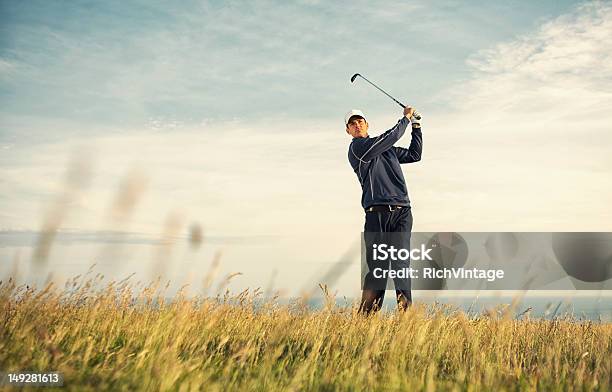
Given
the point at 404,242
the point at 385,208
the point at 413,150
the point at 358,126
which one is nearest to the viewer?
the point at 404,242

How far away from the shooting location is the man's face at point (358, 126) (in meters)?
8.74

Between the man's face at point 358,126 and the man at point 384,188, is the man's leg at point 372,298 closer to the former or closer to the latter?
the man at point 384,188

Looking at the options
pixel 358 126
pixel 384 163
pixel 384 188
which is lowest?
pixel 384 188

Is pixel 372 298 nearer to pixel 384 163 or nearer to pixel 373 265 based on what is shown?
pixel 373 265

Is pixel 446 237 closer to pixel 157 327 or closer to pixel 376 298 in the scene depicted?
pixel 376 298

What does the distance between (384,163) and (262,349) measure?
3.59m

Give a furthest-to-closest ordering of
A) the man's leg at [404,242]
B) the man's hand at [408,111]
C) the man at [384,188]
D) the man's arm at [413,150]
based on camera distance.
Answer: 1. the man's arm at [413,150]
2. the man's hand at [408,111]
3. the man at [384,188]
4. the man's leg at [404,242]

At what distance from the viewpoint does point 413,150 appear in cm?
864

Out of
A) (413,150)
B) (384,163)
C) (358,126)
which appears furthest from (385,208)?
(358,126)

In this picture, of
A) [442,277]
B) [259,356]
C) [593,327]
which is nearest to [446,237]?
[442,277]

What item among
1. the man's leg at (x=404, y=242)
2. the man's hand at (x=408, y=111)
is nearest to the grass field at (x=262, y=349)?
the man's leg at (x=404, y=242)

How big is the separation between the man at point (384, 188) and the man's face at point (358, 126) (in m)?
0.19

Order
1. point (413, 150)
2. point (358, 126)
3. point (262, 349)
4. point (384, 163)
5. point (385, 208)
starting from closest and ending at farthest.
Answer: point (262, 349)
point (385, 208)
point (384, 163)
point (413, 150)
point (358, 126)

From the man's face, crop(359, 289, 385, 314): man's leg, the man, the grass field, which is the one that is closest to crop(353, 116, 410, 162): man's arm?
the man
